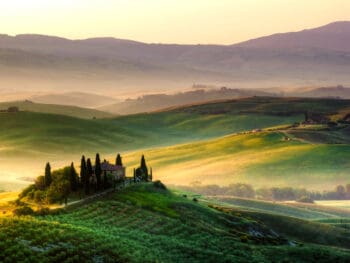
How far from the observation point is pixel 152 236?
107 m

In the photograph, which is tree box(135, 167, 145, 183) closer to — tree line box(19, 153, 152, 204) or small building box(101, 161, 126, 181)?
small building box(101, 161, 126, 181)

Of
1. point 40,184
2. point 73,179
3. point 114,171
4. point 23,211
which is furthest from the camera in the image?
point 114,171

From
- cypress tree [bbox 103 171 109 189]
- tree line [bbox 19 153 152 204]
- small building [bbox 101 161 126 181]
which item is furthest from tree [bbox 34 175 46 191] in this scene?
small building [bbox 101 161 126 181]

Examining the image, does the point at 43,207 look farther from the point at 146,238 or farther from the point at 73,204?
the point at 146,238

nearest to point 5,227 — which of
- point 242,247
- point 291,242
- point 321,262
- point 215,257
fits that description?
point 215,257

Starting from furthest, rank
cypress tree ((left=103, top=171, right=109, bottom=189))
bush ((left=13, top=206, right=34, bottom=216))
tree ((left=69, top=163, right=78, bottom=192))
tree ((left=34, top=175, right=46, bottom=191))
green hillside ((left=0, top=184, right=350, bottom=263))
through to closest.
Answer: cypress tree ((left=103, top=171, right=109, bottom=189)) → tree ((left=34, top=175, right=46, bottom=191)) → tree ((left=69, top=163, right=78, bottom=192)) → bush ((left=13, top=206, right=34, bottom=216)) → green hillside ((left=0, top=184, right=350, bottom=263))

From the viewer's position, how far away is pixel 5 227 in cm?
9075

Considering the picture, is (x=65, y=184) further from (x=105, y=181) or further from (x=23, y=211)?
(x=23, y=211)

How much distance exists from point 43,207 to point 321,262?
149 feet

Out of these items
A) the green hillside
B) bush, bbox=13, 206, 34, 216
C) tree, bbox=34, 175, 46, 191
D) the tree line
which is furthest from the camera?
tree, bbox=34, 175, 46, 191

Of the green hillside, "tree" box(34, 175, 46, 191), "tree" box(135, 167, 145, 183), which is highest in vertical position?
"tree" box(34, 175, 46, 191)

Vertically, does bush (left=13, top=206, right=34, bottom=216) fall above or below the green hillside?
above

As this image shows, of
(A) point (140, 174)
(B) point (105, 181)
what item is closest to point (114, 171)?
(B) point (105, 181)

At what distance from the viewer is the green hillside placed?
89000 mm
